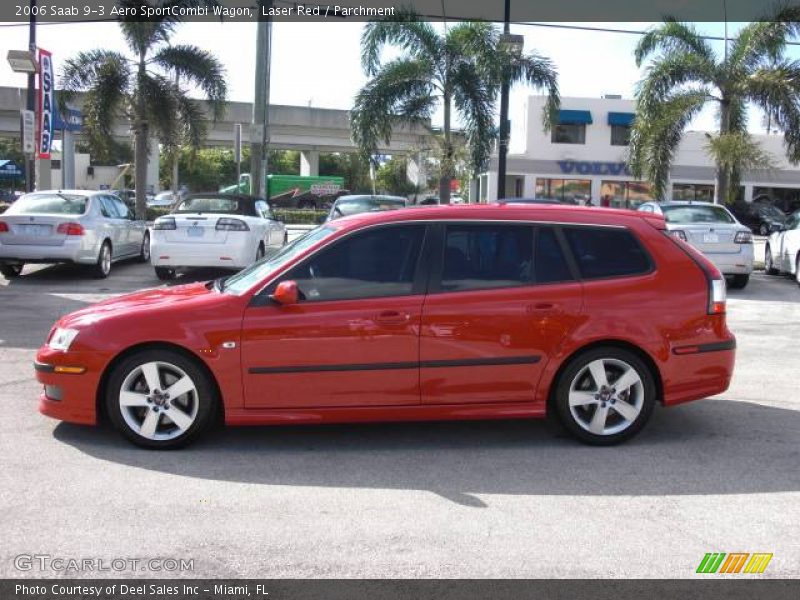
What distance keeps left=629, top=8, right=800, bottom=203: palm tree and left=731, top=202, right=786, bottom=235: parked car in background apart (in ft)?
53.7

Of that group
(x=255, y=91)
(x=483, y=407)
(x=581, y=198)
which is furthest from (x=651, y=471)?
(x=581, y=198)

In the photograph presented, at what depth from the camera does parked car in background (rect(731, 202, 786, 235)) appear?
35.4m

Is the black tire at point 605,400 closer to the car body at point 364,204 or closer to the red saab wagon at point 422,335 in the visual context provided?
the red saab wagon at point 422,335

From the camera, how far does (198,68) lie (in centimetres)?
2192

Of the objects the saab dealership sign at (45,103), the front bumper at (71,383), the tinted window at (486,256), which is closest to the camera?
the front bumper at (71,383)

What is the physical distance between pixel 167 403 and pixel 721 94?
18244 mm

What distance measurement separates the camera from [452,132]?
74.9ft

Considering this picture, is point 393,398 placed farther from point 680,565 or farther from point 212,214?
point 212,214

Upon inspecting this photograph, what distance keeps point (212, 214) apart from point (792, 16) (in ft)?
45.3

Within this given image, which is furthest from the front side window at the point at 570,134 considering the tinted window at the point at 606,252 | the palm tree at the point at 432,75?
the tinted window at the point at 606,252

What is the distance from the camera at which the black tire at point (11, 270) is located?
559 inches

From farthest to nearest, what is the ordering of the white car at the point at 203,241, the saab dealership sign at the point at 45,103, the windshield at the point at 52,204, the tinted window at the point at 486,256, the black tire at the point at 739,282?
the saab dealership sign at the point at 45,103, the black tire at the point at 739,282, the windshield at the point at 52,204, the white car at the point at 203,241, the tinted window at the point at 486,256

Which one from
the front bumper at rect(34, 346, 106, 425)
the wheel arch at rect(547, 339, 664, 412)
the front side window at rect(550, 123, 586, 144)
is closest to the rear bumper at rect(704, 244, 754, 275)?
the wheel arch at rect(547, 339, 664, 412)

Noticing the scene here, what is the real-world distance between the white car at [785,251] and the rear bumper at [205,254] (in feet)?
31.9
